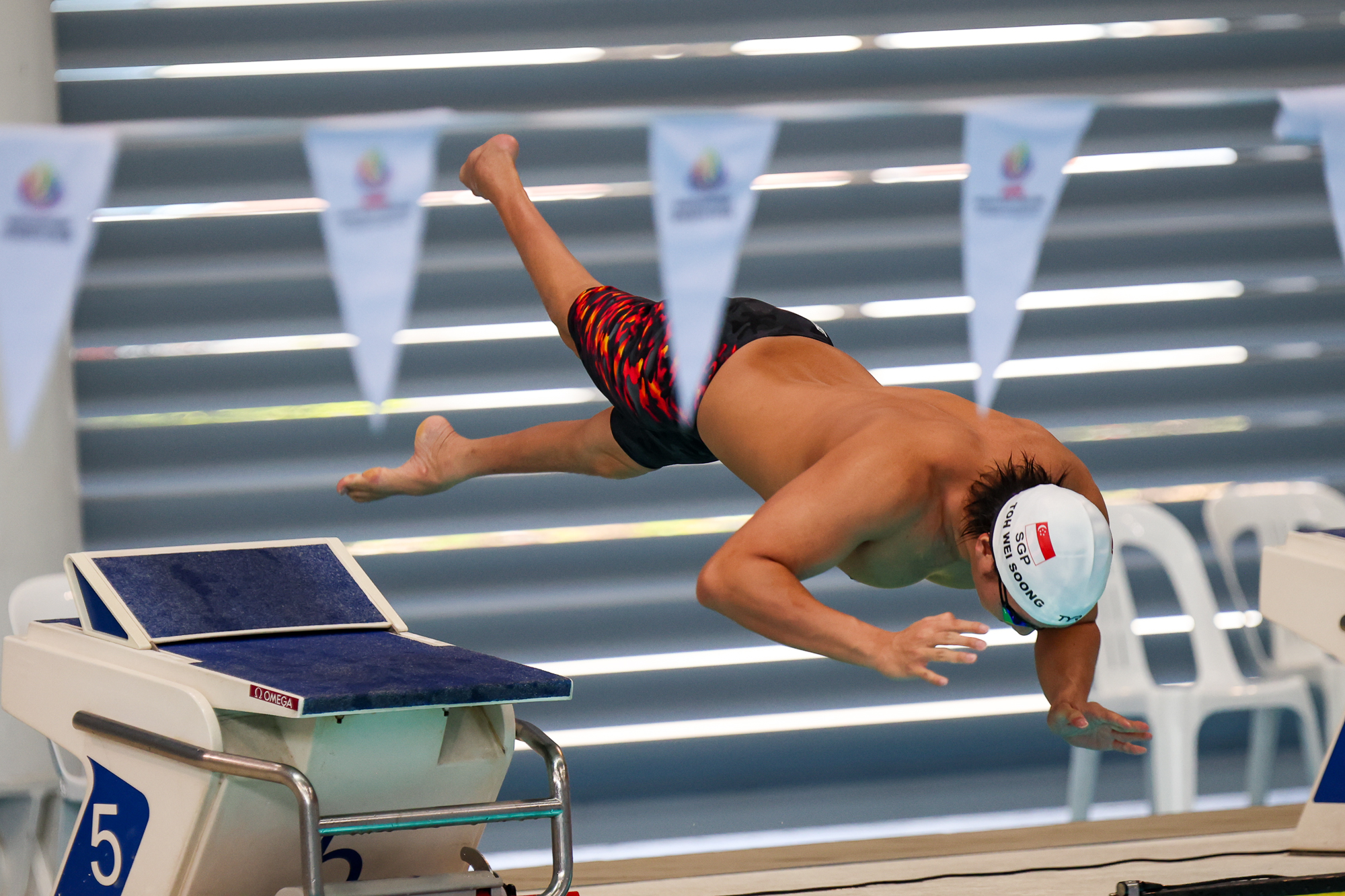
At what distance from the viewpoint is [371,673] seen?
2.18 meters

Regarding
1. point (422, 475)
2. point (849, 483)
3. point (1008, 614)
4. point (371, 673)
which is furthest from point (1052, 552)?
point (422, 475)

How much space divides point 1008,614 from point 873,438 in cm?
37

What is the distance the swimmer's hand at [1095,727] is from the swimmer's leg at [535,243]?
1.42 metres

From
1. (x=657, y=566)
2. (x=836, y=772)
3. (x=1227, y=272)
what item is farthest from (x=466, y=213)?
(x=1227, y=272)

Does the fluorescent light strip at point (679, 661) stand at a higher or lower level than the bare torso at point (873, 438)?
lower

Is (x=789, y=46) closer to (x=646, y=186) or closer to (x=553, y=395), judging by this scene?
(x=646, y=186)

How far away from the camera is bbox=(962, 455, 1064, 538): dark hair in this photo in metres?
2.45

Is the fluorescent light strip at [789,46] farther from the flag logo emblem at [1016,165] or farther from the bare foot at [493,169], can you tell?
the flag logo emblem at [1016,165]

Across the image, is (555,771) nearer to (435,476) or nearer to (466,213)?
(435,476)

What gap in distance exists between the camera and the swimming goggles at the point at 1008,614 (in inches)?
93.7

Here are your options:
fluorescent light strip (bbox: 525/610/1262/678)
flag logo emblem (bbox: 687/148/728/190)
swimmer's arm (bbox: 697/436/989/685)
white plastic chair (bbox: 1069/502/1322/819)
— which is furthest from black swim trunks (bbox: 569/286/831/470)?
fluorescent light strip (bbox: 525/610/1262/678)

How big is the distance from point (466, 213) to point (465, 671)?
291 cm

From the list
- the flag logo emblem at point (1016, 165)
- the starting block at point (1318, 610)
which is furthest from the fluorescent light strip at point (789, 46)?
the starting block at point (1318, 610)

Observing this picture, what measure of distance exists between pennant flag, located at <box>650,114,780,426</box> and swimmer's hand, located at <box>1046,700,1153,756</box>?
1183 mm
